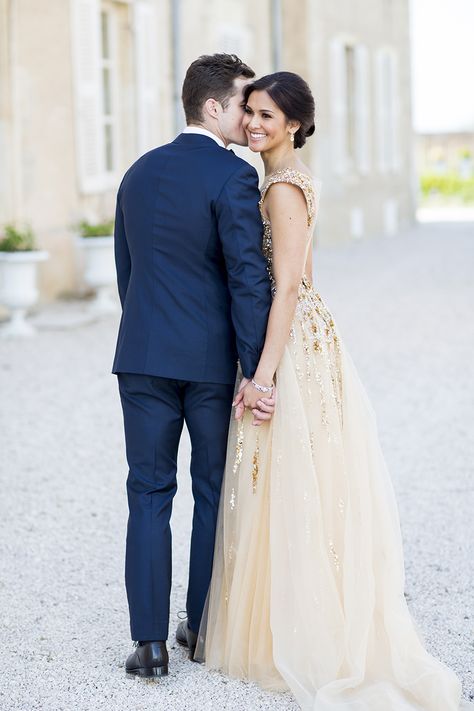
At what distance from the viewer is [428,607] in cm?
345

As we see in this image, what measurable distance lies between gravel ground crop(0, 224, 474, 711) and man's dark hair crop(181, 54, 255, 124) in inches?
53.2

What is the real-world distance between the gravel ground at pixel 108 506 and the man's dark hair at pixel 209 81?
1.35 meters

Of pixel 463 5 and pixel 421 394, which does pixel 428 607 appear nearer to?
pixel 421 394

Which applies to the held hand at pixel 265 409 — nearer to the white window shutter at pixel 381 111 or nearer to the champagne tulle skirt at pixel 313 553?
the champagne tulle skirt at pixel 313 553

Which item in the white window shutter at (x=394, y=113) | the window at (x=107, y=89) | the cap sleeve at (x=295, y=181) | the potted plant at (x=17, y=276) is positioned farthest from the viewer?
the white window shutter at (x=394, y=113)

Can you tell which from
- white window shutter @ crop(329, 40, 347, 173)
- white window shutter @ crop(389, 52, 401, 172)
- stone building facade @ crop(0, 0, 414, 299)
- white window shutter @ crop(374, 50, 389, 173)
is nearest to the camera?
stone building facade @ crop(0, 0, 414, 299)

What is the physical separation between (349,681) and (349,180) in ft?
48.0

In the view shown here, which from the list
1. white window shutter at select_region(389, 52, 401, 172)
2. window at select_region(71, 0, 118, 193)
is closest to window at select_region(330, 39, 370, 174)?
white window shutter at select_region(389, 52, 401, 172)

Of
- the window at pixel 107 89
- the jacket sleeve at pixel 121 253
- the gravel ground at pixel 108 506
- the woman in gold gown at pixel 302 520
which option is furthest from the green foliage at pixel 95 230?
the woman in gold gown at pixel 302 520

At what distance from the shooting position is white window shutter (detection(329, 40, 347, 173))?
16.1 metres

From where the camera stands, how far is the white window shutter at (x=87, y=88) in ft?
32.7

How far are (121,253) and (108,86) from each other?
27.0 feet

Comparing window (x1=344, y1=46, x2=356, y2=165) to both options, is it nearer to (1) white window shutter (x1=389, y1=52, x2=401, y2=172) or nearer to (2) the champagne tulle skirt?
(1) white window shutter (x1=389, y1=52, x2=401, y2=172)

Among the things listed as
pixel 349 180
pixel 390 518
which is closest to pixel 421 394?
pixel 390 518
